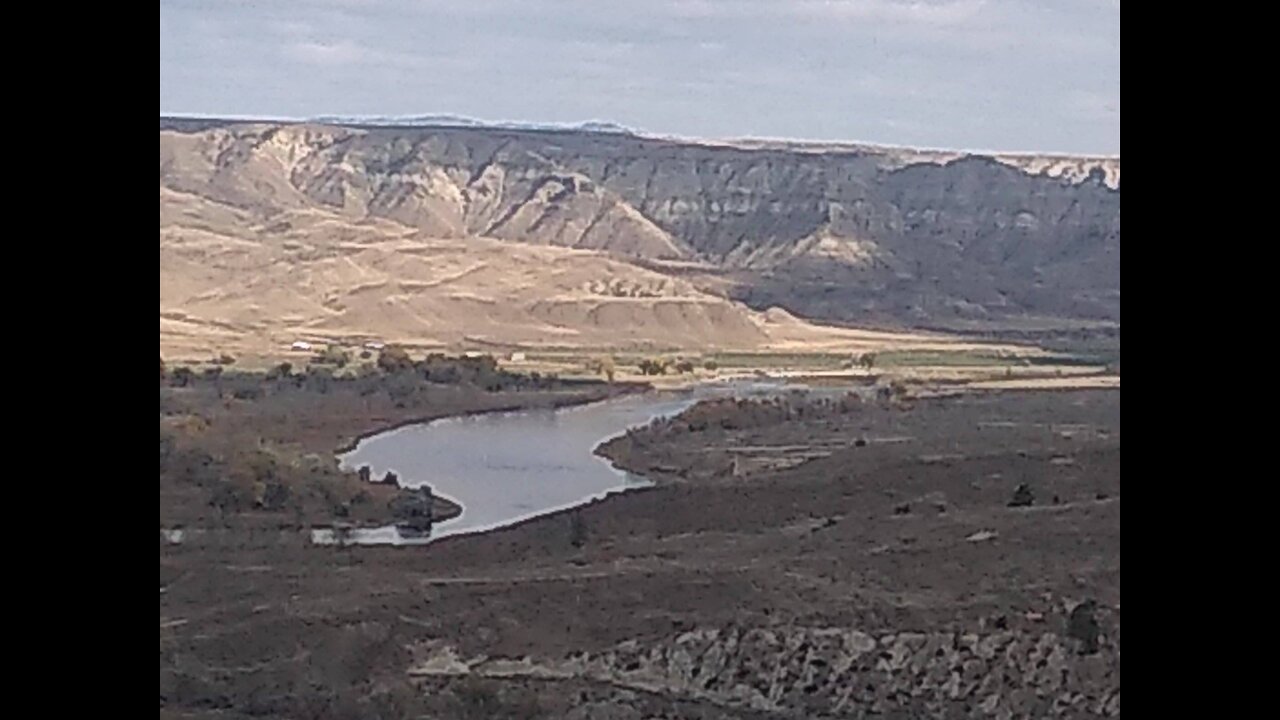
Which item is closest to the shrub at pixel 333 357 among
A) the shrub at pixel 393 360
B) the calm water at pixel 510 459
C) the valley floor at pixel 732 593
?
the shrub at pixel 393 360

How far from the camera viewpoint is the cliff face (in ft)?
19.1

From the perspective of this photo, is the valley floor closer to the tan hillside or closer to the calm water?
the calm water

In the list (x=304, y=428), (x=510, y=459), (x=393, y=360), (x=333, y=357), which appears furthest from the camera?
(x=393, y=360)

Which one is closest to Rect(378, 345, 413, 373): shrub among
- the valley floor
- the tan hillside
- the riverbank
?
the riverbank

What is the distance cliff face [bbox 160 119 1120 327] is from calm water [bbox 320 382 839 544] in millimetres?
1230

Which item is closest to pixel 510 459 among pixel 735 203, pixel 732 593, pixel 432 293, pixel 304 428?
pixel 304 428

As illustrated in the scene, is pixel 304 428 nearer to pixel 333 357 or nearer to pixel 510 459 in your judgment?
pixel 510 459

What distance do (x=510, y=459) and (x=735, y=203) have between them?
2487 mm

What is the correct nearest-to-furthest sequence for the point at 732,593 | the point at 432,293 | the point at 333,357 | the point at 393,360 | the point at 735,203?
the point at 732,593
the point at 333,357
the point at 393,360
the point at 432,293
the point at 735,203

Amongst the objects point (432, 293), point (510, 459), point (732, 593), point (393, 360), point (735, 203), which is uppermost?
point (735, 203)

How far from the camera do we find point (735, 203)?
6.65 meters

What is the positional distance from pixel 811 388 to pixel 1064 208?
1.16m

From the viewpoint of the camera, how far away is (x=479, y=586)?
388 centimetres
